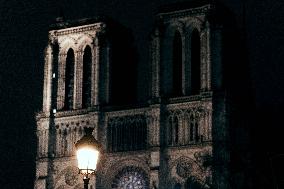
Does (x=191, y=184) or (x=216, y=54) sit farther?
(x=216, y=54)

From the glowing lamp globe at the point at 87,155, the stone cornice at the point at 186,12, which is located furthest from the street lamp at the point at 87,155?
the stone cornice at the point at 186,12

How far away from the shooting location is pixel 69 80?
58938 millimetres

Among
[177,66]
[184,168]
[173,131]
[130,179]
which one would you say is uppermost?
[177,66]

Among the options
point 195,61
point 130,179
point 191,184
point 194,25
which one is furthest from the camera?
point 130,179

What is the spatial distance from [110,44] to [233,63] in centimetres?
853

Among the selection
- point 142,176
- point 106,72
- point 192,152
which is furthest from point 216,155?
point 106,72

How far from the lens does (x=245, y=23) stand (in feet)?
195

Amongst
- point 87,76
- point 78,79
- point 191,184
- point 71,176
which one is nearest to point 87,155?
point 191,184

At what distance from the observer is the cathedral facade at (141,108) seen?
173 feet

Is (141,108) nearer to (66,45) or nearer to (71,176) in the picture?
(71,176)

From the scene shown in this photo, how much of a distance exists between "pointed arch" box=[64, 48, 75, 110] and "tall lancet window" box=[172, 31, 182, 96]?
7.86m

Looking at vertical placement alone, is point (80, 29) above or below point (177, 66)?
above

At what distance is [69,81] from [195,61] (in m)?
9.57

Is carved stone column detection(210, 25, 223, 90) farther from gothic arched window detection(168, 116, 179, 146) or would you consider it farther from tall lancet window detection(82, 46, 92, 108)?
tall lancet window detection(82, 46, 92, 108)
